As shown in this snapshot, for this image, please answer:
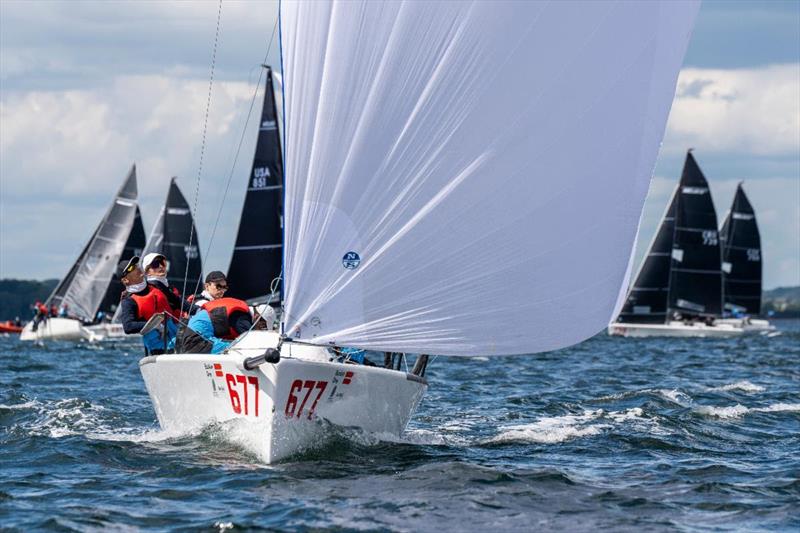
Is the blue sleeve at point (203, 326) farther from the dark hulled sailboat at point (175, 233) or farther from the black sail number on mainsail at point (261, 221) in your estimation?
the dark hulled sailboat at point (175, 233)

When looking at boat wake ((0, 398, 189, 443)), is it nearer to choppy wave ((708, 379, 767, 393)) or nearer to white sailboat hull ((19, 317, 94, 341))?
choppy wave ((708, 379, 767, 393))

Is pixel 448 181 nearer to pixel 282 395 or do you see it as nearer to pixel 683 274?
pixel 282 395

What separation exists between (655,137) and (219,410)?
4407 millimetres

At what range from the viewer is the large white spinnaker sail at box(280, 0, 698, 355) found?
10.7 m

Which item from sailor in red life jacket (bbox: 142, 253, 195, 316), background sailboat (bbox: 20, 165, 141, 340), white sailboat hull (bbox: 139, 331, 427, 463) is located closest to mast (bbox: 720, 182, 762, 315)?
background sailboat (bbox: 20, 165, 141, 340)

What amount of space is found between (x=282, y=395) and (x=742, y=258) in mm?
61797

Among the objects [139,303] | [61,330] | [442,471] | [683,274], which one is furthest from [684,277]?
[442,471]

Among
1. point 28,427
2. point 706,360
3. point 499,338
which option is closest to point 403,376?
point 499,338

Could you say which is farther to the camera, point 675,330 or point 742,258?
point 742,258

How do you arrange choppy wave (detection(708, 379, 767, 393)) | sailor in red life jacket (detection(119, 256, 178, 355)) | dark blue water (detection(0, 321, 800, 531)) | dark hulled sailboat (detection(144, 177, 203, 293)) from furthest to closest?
1. dark hulled sailboat (detection(144, 177, 203, 293))
2. choppy wave (detection(708, 379, 767, 393))
3. sailor in red life jacket (detection(119, 256, 178, 355))
4. dark blue water (detection(0, 321, 800, 531))

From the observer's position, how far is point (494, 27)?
10.8m

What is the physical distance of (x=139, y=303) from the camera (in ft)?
44.3

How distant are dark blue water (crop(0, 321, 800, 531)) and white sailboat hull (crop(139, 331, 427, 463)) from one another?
0.59ft

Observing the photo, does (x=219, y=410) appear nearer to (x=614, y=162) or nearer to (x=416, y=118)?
(x=416, y=118)
